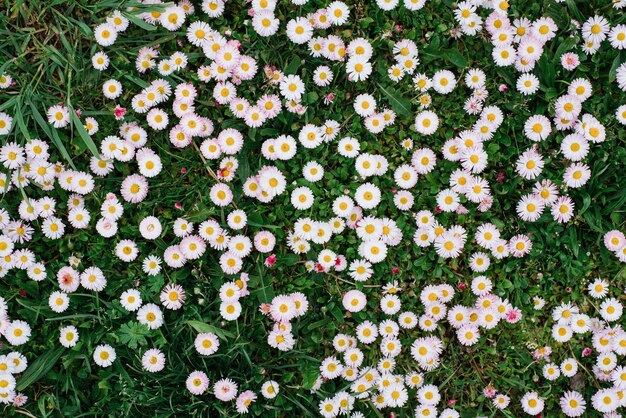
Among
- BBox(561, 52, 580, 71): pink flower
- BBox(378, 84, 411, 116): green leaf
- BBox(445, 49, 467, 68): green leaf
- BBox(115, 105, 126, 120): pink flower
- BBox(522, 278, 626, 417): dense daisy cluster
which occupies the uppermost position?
BBox(561, 52, 580, 71): pink flower

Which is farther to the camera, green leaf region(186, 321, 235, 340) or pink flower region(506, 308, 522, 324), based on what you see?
pink flower region(506, 308, 522, 324)

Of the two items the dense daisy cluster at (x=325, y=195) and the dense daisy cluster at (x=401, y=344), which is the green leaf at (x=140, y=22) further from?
the dense daisy cluster at (x=401, y=344)

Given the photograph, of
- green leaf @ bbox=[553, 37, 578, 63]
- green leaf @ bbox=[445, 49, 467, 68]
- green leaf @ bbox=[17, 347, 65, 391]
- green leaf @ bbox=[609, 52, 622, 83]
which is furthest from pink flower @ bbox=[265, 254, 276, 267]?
green leaf @ bbox=[609, 52, 622, 83]

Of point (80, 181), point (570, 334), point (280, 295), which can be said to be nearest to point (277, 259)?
point (280, 295)

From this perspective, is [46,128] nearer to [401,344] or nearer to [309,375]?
[309,375]

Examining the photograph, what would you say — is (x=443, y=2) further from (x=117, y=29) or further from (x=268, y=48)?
(x=117, y=29)

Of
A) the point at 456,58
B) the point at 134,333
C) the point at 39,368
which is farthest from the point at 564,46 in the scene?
the point at 39,368

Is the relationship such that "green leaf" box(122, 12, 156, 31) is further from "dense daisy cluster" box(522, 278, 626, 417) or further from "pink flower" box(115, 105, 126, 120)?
"dense daisy cluster" box(522, 278, 626, 417)

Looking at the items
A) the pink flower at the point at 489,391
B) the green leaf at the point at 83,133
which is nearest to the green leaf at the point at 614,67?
the pink flower at the point at 489,391
